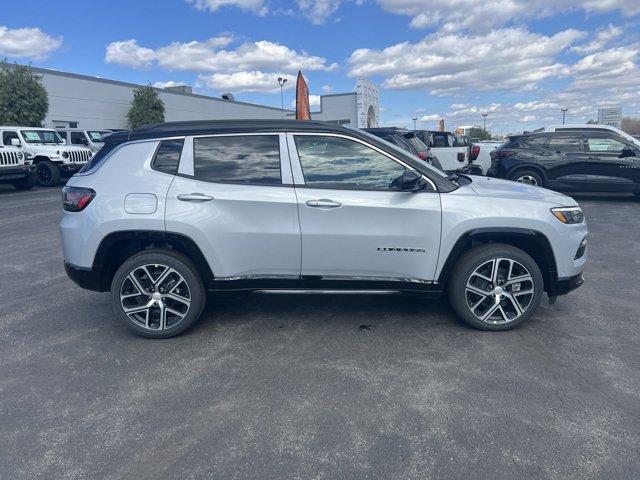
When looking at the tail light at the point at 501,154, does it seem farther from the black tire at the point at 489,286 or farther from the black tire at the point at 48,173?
the black tire at the point at 48,173

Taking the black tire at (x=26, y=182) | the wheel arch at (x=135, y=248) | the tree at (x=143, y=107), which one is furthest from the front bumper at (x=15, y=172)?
the tree at (x=143, y=107)

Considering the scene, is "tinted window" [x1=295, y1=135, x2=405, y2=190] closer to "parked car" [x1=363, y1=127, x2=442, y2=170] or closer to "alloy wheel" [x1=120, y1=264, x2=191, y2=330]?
"alloy wheel" [x1=120, y1=264, x2=191, y2=330]

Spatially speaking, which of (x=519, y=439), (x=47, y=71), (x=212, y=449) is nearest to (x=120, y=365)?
(x=212, y=449)

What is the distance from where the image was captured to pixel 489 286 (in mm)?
4043

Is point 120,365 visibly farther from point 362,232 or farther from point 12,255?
point 12,255

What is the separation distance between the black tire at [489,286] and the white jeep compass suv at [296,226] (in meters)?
0.01

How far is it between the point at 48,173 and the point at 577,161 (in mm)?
16784

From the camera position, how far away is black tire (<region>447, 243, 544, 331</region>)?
3975mm

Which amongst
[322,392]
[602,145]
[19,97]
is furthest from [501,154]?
[19,97]

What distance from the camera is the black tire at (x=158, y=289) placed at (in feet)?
13.0

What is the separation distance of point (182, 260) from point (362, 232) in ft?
5.08

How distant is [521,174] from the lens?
460 inches

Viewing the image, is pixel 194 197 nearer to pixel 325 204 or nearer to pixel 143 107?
pixel 325 204

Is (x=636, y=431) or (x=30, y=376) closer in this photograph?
(x=636, y=431)
